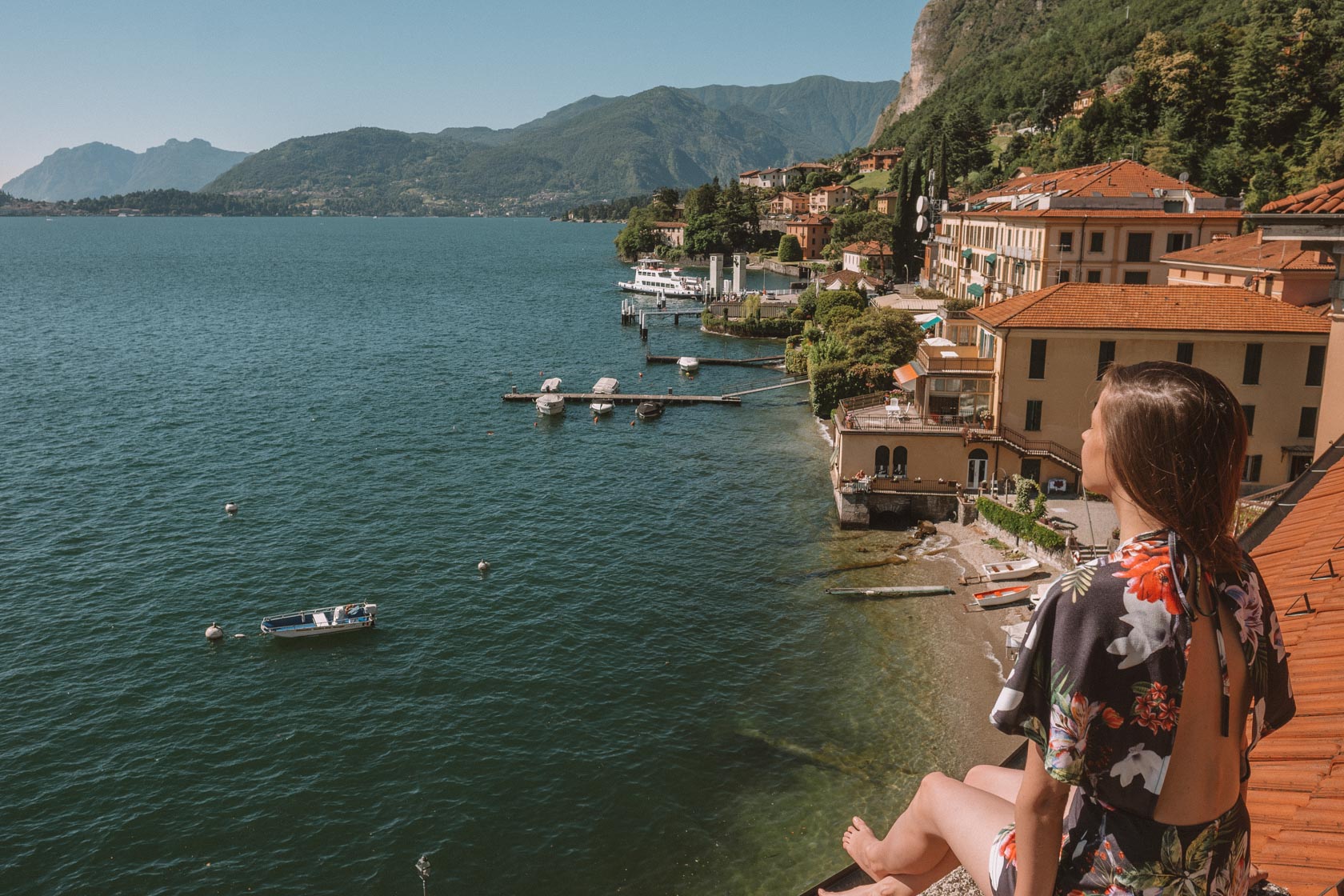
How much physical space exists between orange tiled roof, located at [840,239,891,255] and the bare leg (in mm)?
117484

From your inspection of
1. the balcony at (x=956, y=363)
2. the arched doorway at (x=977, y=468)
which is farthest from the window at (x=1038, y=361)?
the arched doorway at (x=977, y=468)

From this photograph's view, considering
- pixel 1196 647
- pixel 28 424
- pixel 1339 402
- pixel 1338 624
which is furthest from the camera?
pixel 28 424

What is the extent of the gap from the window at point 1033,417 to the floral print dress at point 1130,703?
124ft

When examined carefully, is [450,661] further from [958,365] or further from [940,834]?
[940,834]

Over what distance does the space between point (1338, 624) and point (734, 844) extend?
52.1 feet

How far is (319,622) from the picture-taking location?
3139 cm

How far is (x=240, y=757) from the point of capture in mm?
24953

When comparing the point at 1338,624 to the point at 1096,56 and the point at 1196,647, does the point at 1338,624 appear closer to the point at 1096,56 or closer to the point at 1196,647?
the point at 1196,647

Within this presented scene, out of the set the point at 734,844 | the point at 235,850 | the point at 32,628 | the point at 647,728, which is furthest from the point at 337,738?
the point at 32,628

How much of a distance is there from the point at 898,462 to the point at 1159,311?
39.0 ft

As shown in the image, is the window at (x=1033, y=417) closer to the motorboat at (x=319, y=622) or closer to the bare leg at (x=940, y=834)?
the motorboat at (x=319, y=622)

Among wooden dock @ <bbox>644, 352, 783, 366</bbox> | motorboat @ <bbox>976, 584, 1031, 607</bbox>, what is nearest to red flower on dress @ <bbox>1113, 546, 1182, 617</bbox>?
motorboat @ <bbox>976, 584, 1031, 607</bbox>

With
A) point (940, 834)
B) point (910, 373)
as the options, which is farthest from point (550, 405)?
point (940, 834)

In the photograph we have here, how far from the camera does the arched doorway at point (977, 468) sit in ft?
131
